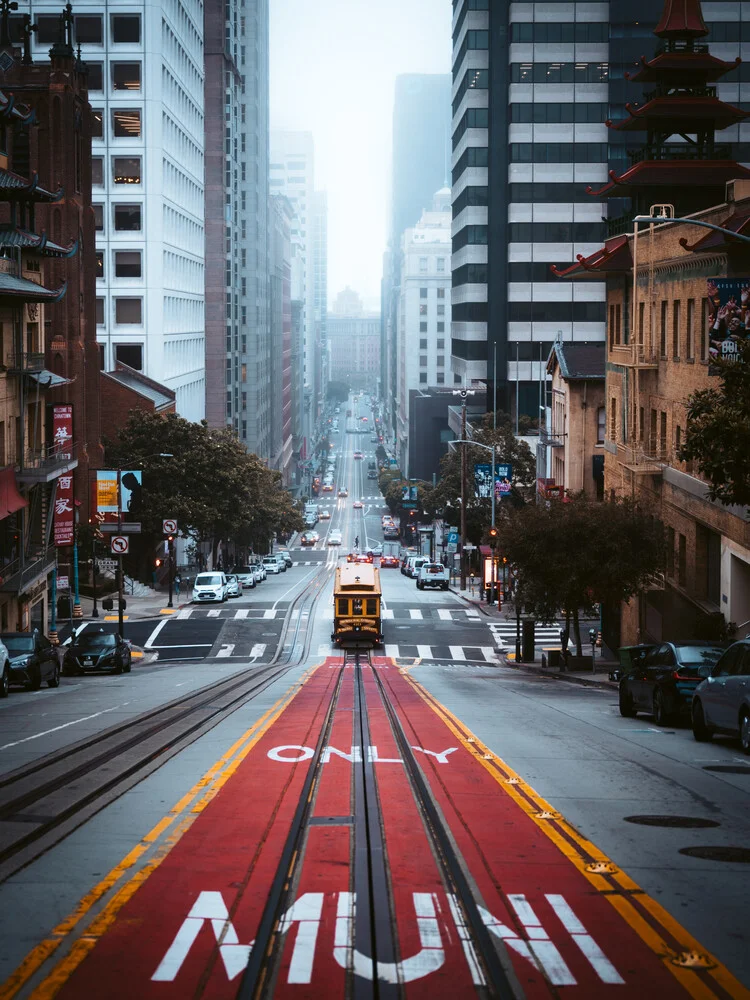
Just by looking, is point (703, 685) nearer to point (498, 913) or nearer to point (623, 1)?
point (498, 913)

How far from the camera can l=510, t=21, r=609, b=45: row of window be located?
10719cm

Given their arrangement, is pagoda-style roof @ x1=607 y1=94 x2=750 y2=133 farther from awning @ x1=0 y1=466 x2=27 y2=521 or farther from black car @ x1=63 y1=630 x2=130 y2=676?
black car @ x1=63 y1=630 x2=130 y2=676

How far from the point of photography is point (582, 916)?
10289 mm

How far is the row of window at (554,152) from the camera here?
108062 mm

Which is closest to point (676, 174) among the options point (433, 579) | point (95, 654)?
point (95, 654)

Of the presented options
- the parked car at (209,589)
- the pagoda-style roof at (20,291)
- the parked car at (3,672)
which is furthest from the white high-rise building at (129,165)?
the parked car at (3,672)

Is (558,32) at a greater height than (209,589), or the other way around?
(558,32)

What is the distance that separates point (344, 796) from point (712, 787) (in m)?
4.78

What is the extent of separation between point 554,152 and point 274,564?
1623 inches

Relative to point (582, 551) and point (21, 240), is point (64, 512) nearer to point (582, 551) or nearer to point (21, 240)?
point (21, 240)

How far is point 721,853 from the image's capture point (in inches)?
498

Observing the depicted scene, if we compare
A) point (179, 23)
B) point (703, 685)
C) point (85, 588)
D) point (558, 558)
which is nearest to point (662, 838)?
point (703, 685)

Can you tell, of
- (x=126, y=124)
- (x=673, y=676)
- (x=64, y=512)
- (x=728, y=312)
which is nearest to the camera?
(x=673, y=676)

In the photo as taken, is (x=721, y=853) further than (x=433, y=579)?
No
